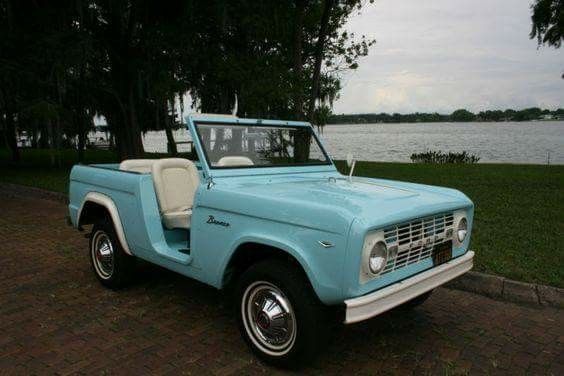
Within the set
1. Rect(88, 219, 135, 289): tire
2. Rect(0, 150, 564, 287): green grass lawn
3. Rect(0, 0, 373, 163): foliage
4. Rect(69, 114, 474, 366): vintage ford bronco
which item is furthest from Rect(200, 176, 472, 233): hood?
Rect(0, 0, 373, 163): foliage

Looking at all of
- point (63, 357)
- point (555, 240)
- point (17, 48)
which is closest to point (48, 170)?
point (17, 48)

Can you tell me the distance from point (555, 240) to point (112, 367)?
231 inches

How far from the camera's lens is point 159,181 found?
4.62 meters

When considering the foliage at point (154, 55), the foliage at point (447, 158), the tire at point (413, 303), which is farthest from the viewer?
the foliage at point (447, 158)

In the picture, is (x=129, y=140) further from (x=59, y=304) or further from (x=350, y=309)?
(x=350, y=309)

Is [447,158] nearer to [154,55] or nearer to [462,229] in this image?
[154,55]

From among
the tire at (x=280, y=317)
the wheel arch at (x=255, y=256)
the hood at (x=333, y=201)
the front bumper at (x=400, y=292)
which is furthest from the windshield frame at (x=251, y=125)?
the front bumper at (x=400, y=292)

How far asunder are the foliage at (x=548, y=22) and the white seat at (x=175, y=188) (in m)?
10.3

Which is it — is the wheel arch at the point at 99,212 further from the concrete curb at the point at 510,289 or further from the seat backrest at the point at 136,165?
the concrete curb at the point at 510,289

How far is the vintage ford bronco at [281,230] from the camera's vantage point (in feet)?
9.77

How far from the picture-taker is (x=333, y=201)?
10.7 ft

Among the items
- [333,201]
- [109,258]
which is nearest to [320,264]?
[333,201]

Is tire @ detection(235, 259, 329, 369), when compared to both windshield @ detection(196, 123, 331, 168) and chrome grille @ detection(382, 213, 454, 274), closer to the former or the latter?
chrome grille @ detection(382, 213, 454, 274)

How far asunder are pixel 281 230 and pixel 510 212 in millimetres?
6537
